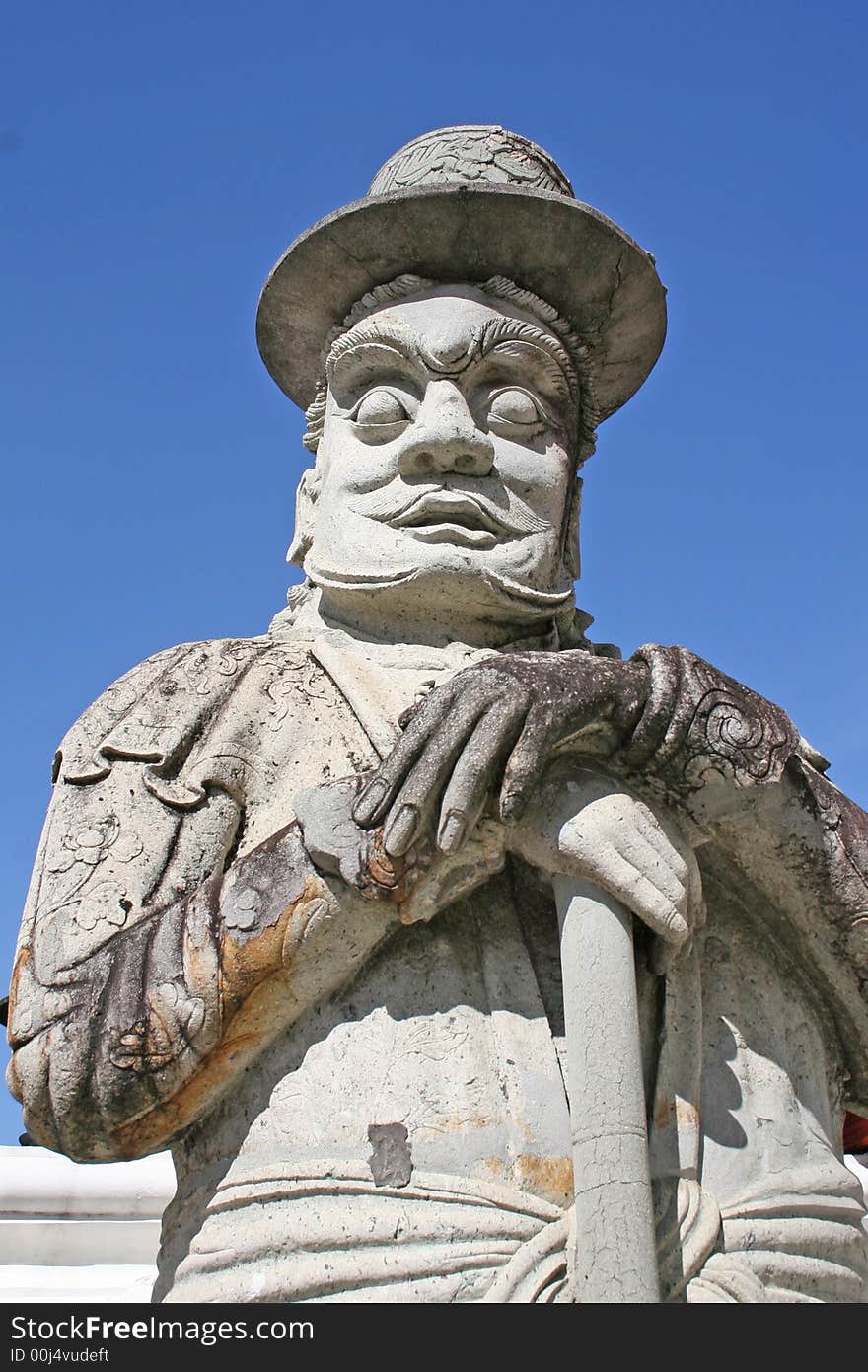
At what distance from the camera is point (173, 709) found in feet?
16.6

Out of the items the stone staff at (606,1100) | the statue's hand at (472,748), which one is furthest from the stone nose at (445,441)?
the stone staff at (606,1100)

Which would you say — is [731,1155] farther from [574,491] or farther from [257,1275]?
[574,491]

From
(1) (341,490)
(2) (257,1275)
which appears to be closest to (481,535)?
(1) (341,490)

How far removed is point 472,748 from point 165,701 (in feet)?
4.07

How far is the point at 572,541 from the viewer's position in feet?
19.8

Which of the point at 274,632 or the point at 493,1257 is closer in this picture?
the point at 493,1257

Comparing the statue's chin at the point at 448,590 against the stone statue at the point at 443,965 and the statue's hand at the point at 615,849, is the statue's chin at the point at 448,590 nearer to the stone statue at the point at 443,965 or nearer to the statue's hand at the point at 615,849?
the stone statue at the point at 443,965

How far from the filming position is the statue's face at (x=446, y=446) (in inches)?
212

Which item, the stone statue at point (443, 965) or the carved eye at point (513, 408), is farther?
the carved eye at point (513, 408)

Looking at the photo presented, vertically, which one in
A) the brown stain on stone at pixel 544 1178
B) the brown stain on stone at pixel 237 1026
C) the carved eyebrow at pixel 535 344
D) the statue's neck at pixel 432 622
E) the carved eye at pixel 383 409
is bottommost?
the brown stain on stone at pixel 544 1178

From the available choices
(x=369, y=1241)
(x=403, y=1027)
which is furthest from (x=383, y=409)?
(x=369, y=1241)

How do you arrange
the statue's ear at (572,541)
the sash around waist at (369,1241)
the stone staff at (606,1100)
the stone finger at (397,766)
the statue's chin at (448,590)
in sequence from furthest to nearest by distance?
the statue's ear at (572,541) < the statue's chin at (448,590) < the stone finger at (397,766) < the sash around waist at (369,1241) < the stone staff at (606,1100)

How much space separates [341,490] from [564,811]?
168cm

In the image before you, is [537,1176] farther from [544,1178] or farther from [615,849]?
[615,849]
